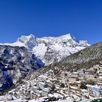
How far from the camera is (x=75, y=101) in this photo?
181 m

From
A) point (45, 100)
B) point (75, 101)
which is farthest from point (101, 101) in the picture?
point (45, 100)

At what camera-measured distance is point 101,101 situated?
16625cm

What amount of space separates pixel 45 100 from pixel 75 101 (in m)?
20.9

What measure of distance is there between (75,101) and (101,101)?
18.3 m

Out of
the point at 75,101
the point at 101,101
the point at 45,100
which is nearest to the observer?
the point at 101,101

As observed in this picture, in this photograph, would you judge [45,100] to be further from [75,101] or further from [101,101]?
[101,101]

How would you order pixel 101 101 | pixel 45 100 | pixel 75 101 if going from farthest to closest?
pixel 45 100, pixel 75 101, pixel 101 101

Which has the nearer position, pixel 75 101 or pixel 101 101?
pixel 101 101

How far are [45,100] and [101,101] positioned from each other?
3900 centimetres

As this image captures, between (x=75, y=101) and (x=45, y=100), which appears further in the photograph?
(x=45, y=100)
